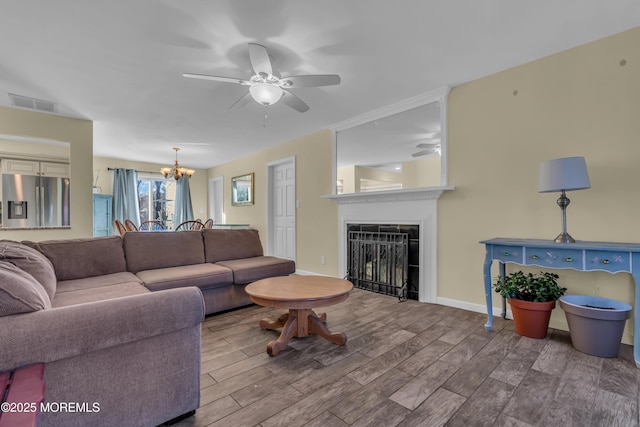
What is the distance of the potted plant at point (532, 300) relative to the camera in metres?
2.21

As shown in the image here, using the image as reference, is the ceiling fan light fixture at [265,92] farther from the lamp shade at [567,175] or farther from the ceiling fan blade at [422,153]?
the lamp shade at [567,175]

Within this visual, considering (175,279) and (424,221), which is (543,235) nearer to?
(424,221)

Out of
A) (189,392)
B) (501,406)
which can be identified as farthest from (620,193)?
(189,392)

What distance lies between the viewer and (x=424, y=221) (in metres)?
3.24

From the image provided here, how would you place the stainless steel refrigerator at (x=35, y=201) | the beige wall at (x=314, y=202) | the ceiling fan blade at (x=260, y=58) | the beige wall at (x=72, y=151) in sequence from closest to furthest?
the ceiling fan blade at (x=260, y=58)
the beige wall at (x=72, y=151)
the stainless steel refrigerator at (x=35, y=201)
the beige wall at (x=314, y=202)

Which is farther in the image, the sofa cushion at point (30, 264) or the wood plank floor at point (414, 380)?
the sofa cushion at point (30, 264)

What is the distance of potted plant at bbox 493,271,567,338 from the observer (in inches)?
86.9

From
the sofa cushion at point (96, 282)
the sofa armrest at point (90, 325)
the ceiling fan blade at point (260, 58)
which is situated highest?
the ceiling fan blade at point (260, 58)

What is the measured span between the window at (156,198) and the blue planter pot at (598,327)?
26.0ft

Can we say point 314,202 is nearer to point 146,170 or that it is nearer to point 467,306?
point 467,306

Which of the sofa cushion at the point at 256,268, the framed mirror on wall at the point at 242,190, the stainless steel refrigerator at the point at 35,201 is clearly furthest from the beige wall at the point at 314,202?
the stainless steel refrigerator at the point at 35,201

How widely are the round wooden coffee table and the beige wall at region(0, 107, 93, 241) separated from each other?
3267mm

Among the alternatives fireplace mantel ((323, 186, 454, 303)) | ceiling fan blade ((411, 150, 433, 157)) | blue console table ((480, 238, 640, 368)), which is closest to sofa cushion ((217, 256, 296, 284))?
fireplace mantel ((323, 186, 454, 303))

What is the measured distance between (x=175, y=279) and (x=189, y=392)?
4.50 ft
